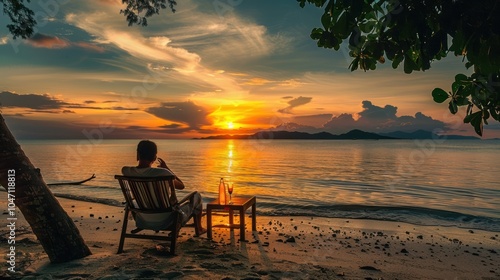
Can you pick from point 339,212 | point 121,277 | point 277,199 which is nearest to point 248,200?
point 121,277

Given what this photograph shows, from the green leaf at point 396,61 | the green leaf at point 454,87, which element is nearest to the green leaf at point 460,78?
the green leaf at point 454,87

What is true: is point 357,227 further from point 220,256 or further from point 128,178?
point 128,178

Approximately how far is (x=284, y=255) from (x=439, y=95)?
4.71 metres

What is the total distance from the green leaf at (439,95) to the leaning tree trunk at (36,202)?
16.5ft

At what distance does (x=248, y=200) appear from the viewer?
779 cm

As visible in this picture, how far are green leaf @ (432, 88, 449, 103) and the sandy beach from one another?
11.4 feet

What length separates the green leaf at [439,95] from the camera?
2.45 metres

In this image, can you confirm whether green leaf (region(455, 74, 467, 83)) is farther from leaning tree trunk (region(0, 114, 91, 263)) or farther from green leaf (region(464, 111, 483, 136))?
leaning tree trunk (region(0, 114, 91, 263))

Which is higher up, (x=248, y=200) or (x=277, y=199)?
(x=248, y=200)

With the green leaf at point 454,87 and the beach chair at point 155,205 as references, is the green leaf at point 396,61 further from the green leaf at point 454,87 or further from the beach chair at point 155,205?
the beach chair at point 155,205

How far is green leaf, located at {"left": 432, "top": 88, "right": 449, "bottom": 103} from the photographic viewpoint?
2447 millimetres

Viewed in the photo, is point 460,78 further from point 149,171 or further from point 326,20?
point 149,171

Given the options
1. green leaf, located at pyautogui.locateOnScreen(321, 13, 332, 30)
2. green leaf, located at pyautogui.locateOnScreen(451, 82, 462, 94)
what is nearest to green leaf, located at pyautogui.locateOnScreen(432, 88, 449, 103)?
green leaf, located at pyautogui.locateOnScreen(451, 82, 462, 94)

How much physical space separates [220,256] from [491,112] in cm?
437
